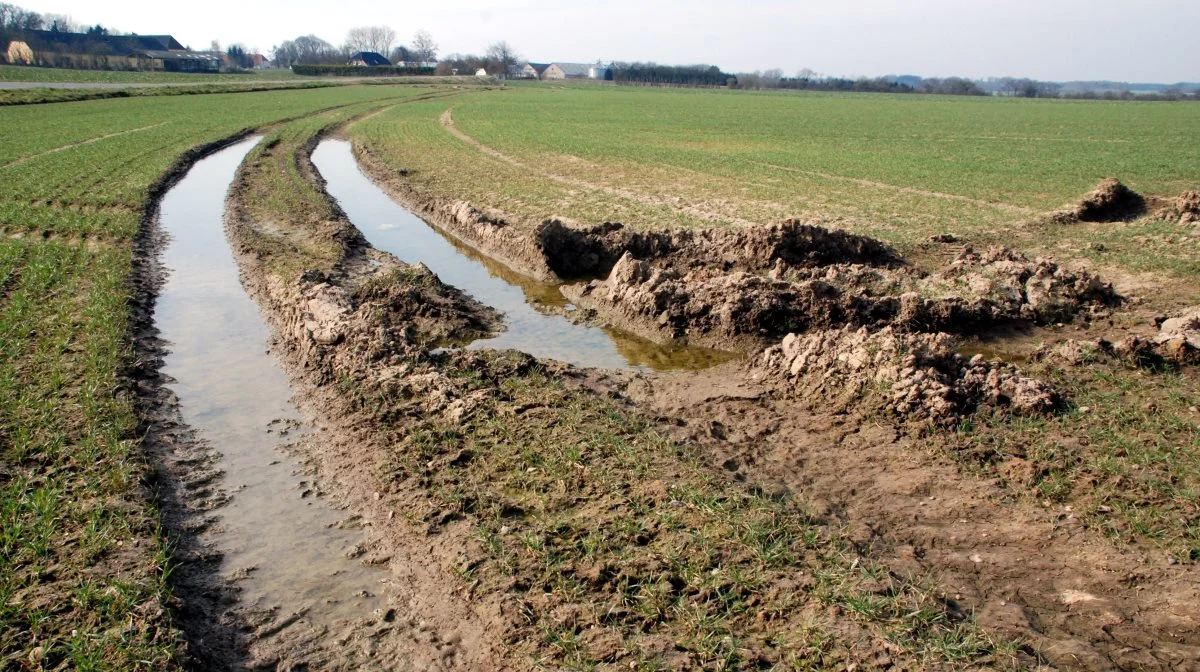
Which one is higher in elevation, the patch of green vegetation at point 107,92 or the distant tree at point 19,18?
the distant tree at point 19,18

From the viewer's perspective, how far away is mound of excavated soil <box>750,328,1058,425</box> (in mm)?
8367

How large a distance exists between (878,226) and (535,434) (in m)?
14.0

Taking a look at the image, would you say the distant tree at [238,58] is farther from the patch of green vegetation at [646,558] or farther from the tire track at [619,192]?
the patch of green vegetation at [646,558]

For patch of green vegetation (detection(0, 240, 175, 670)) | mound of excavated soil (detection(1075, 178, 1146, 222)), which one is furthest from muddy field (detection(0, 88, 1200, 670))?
mound of excavated soil (detection(1075, 178, 1146, 222))

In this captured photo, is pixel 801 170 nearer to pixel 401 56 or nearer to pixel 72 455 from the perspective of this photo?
pixel 72 455

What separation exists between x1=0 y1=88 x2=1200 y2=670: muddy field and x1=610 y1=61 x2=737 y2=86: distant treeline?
446 feet

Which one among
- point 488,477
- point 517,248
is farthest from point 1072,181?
point 488,477

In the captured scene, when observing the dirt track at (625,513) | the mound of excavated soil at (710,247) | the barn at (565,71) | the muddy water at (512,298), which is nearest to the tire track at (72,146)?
the muddy water at (512,298)

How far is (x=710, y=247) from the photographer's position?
49.9ft

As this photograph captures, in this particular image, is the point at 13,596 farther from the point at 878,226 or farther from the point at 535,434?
the point at 878,226

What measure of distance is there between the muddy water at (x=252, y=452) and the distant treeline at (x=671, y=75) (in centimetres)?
13745

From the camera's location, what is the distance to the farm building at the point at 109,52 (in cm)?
10200

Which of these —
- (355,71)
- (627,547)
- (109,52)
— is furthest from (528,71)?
(627,547)

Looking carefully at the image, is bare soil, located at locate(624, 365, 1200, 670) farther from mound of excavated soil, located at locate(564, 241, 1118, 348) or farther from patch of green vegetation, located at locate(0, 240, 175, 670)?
patch of green vegetation, located at locate(0, 240, 175, 670)
